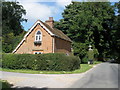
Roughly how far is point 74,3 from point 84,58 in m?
25.6

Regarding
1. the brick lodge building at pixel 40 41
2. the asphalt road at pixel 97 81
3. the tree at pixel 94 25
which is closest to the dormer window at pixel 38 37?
the brick lodge building at pixel 40 41

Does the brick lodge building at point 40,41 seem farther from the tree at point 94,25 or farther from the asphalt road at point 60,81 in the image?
the tree at point 94,25

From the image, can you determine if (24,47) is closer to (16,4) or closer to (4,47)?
(4,47)

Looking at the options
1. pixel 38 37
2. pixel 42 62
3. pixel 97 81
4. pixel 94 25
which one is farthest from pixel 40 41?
pixel 94 25

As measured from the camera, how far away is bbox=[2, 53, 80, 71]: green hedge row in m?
19.0

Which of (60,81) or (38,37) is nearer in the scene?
(60,81)

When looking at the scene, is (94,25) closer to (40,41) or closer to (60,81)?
(40,41)

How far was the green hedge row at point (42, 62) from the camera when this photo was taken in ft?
62.3

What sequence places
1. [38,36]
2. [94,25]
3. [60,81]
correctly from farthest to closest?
[94,25], [38,36], [60,81]

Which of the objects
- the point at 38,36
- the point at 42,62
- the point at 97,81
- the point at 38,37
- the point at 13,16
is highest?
the point at 13,16

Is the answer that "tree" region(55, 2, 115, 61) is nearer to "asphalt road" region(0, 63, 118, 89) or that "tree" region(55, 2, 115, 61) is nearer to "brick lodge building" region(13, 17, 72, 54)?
"brick lodge building" region(13, 17, 72, 54)

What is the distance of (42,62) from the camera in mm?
19203

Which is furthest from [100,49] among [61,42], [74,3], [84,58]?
[61,42]

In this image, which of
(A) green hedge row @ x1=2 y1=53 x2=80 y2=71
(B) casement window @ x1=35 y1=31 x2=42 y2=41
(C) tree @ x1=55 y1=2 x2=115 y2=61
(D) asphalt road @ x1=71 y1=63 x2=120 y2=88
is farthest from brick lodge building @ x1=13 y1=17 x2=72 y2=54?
(C) tree @ x1=55 y1=2 x2=115 y2=61
